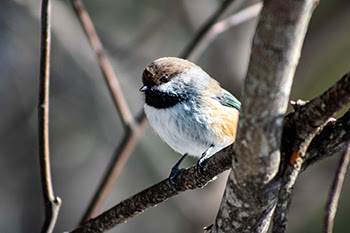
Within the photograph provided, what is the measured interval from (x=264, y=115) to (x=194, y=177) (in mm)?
1057

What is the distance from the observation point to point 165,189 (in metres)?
2.46

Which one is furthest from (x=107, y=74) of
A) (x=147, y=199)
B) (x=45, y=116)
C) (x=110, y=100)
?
(x=110, y=100)

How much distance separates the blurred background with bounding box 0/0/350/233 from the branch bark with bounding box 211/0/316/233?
11.9 ft

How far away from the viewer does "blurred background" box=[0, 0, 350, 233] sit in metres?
5.50

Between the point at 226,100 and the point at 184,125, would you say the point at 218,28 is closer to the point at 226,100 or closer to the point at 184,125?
the point at 226,100

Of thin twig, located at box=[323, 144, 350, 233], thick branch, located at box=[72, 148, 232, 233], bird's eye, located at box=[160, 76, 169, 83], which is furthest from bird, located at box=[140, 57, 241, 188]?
thin twig, located at box=[323, 144, 350, 233]

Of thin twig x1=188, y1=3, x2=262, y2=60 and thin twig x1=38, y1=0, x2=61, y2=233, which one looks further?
thin twig x1=188, y1=3, x2=262, y2=60

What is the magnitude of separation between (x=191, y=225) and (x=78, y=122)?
2.67 metres

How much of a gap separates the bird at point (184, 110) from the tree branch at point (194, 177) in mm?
544

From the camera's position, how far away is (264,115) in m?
1.46

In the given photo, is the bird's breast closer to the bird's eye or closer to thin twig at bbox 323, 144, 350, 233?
the bird's eye

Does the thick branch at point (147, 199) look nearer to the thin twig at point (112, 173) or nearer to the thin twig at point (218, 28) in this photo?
the thin twig at point (112, 173)

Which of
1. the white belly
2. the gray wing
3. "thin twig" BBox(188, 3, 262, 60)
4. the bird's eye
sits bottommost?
the white belly

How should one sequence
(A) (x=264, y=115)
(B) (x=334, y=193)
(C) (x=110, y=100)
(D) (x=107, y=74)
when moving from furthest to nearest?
(C) (x=110, y=100) < (D) (x=107, y=74) < (B) (x=334, y=193) < (A) (x=264, y=115)
